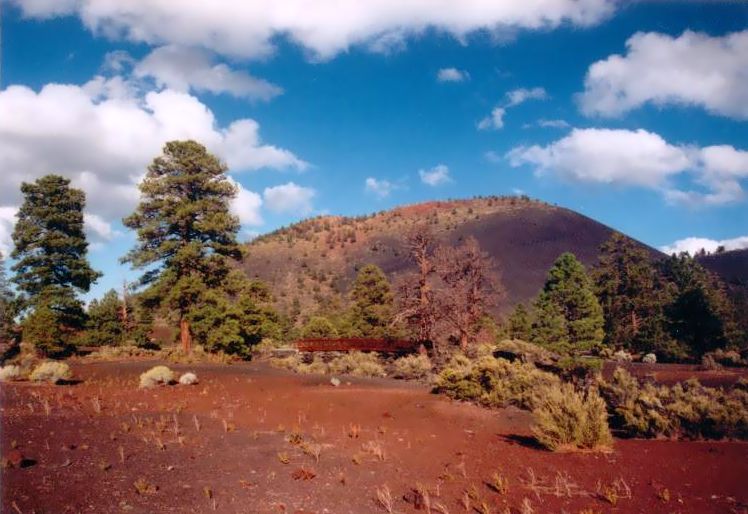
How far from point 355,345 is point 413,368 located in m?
5.96

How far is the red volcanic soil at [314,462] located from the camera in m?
6.29

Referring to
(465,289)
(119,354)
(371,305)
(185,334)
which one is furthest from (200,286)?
(465,289)

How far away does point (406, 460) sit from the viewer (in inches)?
345

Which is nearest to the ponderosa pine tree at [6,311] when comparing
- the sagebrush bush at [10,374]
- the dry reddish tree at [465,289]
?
the sagebrush bush at [10,374]

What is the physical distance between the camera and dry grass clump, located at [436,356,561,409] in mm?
14508

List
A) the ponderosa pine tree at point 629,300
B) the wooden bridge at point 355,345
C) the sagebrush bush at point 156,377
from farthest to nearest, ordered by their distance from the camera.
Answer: the ponderosa pine tree at point 629,300 → the wooden bridge at point 355,345 → the sagebrush bush at point 156,377

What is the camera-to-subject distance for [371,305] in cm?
3606

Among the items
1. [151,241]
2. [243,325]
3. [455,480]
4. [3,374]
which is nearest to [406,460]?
[455,480]

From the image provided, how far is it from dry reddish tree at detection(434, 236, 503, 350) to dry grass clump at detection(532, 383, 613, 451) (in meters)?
16.4

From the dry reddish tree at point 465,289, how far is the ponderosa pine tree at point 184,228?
13.4 meters

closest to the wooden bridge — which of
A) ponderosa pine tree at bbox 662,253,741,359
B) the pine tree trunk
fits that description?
the pine tree trunk

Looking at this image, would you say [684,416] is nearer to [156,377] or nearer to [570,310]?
[156,377]

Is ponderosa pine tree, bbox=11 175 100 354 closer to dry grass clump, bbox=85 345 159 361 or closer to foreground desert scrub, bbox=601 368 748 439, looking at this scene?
dry grass clump, bbox=85 345 159 361

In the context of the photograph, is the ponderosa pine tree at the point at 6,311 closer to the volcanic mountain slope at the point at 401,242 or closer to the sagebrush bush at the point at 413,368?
the sagebrush bush at the point at 413,368
